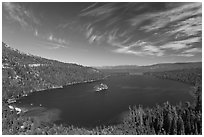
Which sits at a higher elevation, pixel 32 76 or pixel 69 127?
pixel 32 76

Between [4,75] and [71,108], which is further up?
[4,75]

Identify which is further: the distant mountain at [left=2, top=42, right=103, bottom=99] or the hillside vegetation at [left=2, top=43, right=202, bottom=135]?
the distant mountain at [left=2, top=42, right=103, bottom=99]

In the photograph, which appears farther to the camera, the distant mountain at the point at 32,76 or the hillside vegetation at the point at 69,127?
the distant mountain at the point at 32,76

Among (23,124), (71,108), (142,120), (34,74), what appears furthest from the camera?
(34,74)

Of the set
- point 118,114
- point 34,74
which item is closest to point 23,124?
point 118,114

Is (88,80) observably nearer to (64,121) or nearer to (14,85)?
(14,85)

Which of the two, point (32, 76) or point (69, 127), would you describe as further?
point (32, 76)

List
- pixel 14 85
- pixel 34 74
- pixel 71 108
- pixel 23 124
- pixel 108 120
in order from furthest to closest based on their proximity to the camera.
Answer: pixel 34 74, pixel 14 85, pixel 71 108, pixel 108 120, pixel 23 124

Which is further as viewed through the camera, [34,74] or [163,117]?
[34,74]
